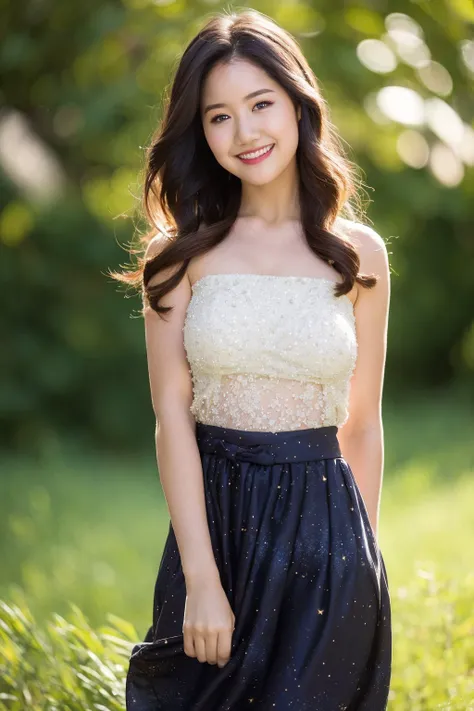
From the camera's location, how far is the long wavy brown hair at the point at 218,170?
268 centimetres

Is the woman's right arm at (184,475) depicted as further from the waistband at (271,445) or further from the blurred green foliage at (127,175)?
the blurred green foliage at (127,175)

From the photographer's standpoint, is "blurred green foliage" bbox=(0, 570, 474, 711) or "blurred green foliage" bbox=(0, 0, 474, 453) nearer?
"blurred green foliage" bbox=(0, 570, 474, 711)

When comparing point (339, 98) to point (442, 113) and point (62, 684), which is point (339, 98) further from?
point (62, 684)

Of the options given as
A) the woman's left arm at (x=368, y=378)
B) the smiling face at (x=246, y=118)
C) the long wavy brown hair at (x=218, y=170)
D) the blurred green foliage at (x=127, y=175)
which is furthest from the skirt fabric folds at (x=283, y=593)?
the blurred green foliage at (x=127, y=175)

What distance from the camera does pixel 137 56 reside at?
17.6 ft

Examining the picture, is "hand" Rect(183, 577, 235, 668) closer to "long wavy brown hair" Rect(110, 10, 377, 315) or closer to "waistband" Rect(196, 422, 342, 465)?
"waistband" Rect(196, 422, 342, 465)

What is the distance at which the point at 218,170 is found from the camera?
2.92m

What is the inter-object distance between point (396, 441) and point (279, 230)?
715cm

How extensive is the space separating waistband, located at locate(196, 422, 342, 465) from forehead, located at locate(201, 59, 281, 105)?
81 cm

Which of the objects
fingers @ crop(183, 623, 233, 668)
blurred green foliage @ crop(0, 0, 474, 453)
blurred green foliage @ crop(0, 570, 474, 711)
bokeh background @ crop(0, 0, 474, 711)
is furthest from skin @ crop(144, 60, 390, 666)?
blurred green foliage @ crop(0, 570, 474, 711)

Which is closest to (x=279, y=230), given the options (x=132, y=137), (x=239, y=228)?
(x=239, y=228)

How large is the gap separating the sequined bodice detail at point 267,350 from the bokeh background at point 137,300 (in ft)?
1.08

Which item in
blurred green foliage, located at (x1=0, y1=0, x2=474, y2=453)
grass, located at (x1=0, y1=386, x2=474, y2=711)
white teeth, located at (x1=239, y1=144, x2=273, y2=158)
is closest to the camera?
white teeth, located at (x1=239, y1=144, x2=273, y2=158)

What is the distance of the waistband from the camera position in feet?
8.42
